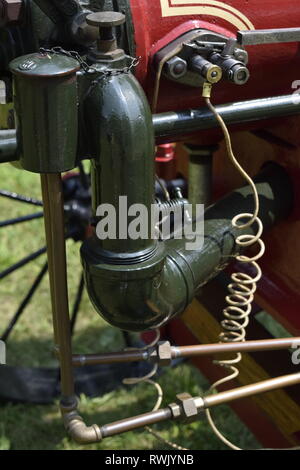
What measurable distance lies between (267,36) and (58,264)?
23.9 inches

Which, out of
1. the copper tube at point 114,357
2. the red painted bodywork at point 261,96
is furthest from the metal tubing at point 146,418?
the red painted bodywork at point 261,96

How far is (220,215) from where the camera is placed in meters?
1.53

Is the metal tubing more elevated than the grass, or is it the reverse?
the metal tubing

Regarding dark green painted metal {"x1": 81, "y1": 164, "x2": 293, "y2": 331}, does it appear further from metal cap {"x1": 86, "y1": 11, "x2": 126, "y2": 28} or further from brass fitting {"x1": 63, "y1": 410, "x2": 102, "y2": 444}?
metal cap {"x1": 86, "y1": 11, "x2": 126, "y2": 28}

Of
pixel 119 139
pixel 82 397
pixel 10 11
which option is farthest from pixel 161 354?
pixel 82 397

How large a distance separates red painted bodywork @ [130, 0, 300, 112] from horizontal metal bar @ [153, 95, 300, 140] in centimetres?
12

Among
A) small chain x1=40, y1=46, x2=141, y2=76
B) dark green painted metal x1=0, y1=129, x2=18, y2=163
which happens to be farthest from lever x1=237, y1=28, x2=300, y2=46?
dark green painted metal x1=0, y1=129, x2=18, y2=163

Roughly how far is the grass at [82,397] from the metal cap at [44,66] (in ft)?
3.92

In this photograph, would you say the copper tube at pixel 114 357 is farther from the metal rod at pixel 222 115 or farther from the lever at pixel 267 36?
the lever at pixel 267 36

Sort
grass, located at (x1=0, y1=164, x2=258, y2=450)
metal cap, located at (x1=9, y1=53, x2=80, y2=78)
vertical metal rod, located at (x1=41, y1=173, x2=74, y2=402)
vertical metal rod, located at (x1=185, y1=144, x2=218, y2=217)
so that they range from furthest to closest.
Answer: grass, located at (x1=0, y1=164, x2=258, y2=450) < vertical metal rod, located at (x1=185, y1=144, x2=218, y2=217) < vertical metal rod, located at (x1=41, y1=173, x2=74, y2=402) < metal cap, located at (x1=9, y1=53, x2=80, y2=78)

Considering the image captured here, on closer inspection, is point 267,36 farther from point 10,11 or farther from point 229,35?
point 10,11

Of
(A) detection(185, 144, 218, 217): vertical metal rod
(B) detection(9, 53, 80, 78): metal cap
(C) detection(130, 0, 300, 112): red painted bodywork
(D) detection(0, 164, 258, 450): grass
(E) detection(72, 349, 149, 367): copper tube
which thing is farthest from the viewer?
(D) detection(0, 164, 258, 450): grass

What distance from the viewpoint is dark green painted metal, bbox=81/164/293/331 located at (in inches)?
49.4

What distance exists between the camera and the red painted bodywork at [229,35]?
1306 millimetres
